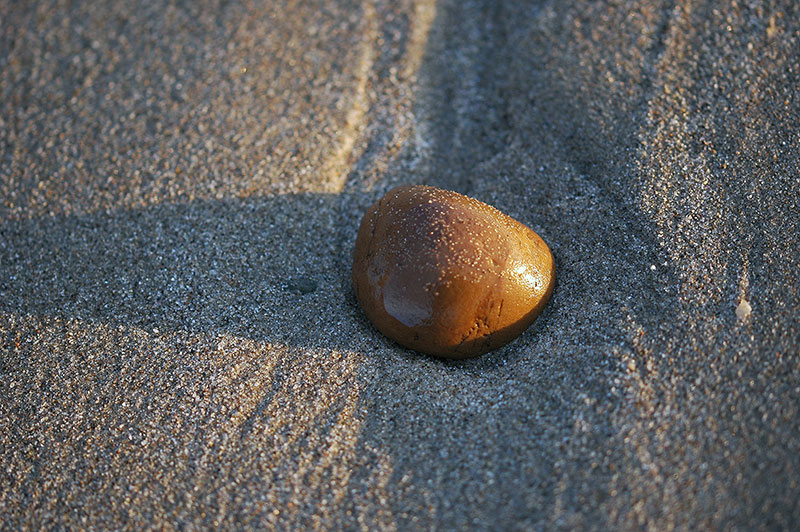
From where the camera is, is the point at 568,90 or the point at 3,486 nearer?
the point at 3,486

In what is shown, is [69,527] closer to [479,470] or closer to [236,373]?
[236,373]

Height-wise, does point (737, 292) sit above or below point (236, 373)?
above

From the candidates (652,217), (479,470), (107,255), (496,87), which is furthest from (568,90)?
(107,255)

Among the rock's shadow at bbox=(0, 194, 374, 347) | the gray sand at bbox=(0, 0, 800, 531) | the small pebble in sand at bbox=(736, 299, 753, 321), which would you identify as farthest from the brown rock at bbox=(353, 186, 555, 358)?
the small pebble in sand at bbox=(736, 299, 753, 321)

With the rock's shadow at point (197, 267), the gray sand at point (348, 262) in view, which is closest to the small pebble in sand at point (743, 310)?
the gray sand at point (348, 262)

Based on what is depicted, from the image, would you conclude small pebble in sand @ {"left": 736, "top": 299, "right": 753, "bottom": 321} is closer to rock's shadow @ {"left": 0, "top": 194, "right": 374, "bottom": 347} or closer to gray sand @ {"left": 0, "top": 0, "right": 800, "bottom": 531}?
gray sand @ {"left": 0, "top": 0, "right": 800, "bottom": 531}

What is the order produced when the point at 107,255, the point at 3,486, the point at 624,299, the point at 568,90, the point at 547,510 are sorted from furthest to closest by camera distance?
the point at 568,90 < the point at 107,255 < the point at 624,299 < the point at 3,486 < the point at 547,510
